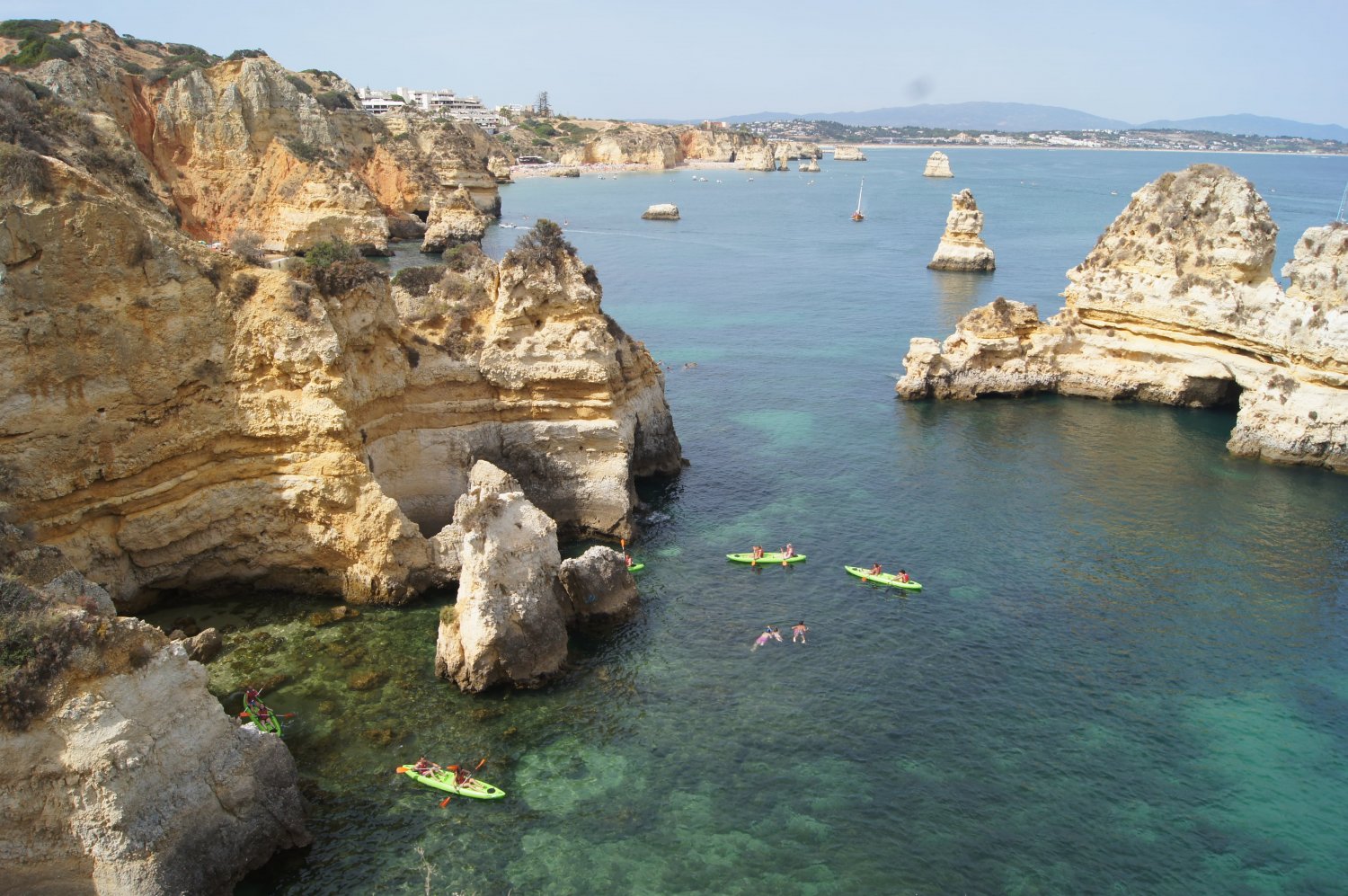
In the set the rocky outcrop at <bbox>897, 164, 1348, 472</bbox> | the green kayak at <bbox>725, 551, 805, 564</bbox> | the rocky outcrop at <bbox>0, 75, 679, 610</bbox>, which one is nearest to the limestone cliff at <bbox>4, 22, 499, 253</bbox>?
the rocky outcrop at <bbox>0, 75, 679, 610</bbox>

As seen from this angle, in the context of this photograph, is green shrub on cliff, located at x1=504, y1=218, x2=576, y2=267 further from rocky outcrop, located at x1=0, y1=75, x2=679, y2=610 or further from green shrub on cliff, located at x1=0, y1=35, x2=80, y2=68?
green shrub on cliff, located at x1=0, y1=35, x2=80, y2=68

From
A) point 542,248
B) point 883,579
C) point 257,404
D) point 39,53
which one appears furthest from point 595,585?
point 39,53

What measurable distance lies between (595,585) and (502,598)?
390cm

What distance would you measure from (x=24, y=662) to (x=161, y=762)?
2.96 m

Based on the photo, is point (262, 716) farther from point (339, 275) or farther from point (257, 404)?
point (339, 275)

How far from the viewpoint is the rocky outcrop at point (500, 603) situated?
24.1m

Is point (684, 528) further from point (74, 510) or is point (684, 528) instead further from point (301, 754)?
point (74, 510)

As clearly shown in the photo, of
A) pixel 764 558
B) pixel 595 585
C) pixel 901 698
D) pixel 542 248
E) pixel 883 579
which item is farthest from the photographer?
pixel 542 248

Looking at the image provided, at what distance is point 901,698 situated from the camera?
82.0ft

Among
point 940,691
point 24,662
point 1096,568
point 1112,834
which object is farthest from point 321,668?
point 1096,568

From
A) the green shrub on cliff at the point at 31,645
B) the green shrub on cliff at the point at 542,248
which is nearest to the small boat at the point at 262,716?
the green shrub on cliff at the point at 31,645

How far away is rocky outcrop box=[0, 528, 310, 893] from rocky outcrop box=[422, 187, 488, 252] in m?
83.5

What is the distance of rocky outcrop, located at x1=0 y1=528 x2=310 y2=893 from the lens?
15547mm

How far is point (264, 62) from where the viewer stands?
89125mm
